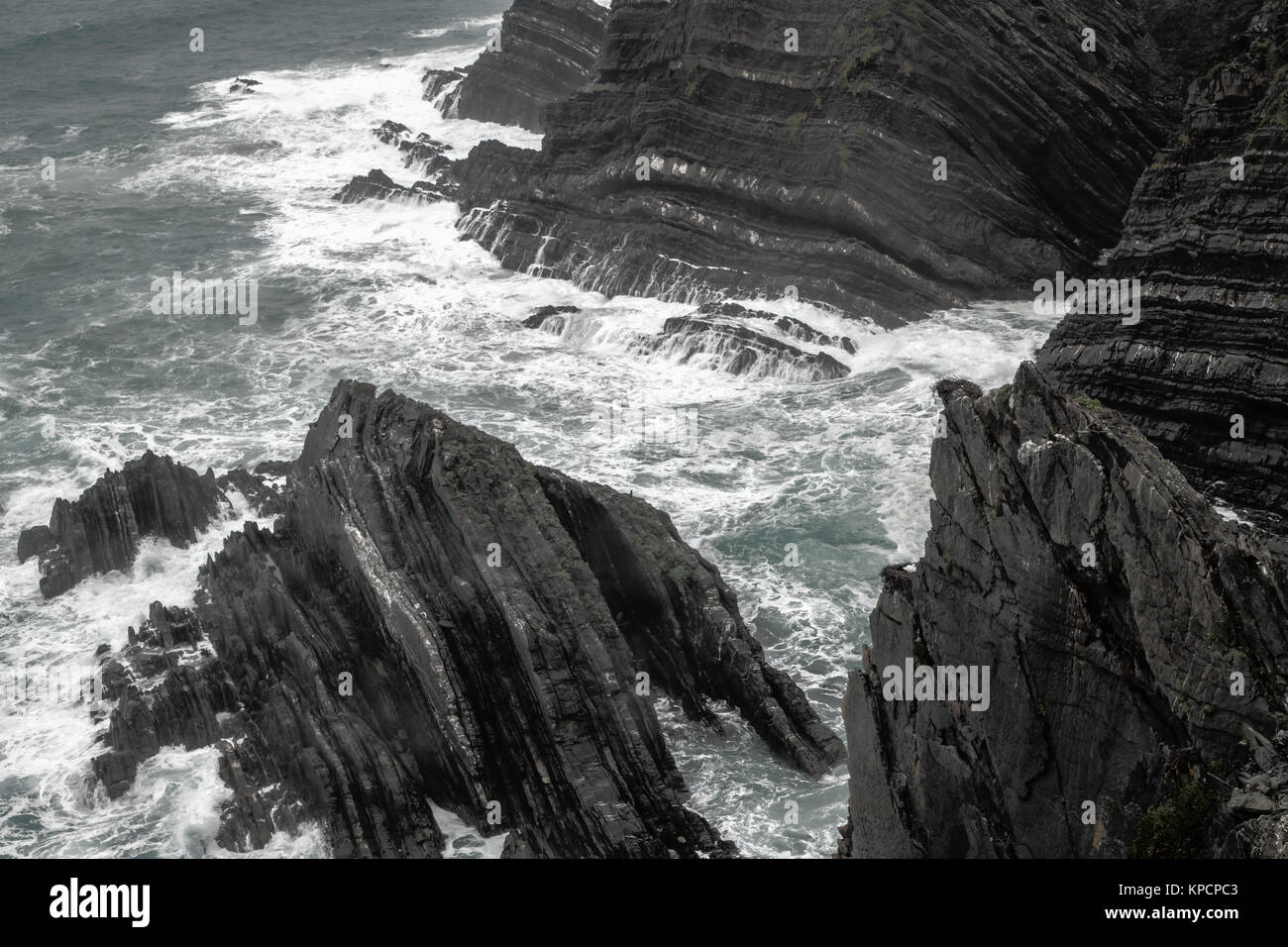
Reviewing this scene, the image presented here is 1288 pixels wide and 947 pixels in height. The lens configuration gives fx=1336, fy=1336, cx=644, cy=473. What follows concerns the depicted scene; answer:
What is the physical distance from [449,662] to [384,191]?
43857 millimetres

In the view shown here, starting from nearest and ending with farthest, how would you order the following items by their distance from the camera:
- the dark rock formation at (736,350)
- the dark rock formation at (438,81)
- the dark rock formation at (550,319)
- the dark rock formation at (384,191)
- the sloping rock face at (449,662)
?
the sloping rock face at (449,662) → the dark rock formation at (736,350) → the dark rock formation at (550,319) → the dark rock formation at (384,191) → the dark rock formation at (438,81)

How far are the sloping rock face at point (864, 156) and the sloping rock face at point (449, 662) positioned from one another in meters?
22.6

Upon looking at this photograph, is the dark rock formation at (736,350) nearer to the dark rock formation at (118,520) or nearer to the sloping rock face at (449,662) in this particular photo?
the sloping rock face at (449,662)

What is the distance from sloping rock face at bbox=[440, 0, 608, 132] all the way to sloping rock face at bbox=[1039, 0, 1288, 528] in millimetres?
40302

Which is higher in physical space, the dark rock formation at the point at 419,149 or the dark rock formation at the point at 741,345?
the dark rock formation at the point at 419,149

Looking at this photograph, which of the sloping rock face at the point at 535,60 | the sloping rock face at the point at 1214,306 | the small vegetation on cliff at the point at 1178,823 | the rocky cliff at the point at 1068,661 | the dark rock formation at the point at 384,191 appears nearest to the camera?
the small vegetation on cliff at the point at 1178,823

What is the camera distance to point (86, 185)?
71.0 metres

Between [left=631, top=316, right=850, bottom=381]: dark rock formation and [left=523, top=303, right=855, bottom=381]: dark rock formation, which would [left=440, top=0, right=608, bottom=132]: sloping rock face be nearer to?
[left=523, top=303, right=855, bottom=381]: dark rock formation

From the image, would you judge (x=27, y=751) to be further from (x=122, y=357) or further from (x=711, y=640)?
(x=122, y=357)

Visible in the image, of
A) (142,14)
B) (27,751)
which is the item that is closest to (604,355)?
(27,751)

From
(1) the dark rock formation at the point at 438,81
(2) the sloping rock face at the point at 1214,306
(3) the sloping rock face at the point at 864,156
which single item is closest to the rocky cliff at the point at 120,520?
(3) the sloping rock face at the point at 864,156

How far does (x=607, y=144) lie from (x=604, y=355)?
13418 millimetres

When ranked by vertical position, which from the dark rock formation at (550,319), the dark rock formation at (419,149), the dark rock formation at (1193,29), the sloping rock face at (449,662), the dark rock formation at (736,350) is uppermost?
the dark rock formation at (1193,29)

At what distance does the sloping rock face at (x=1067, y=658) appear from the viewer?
1803 centimetres
